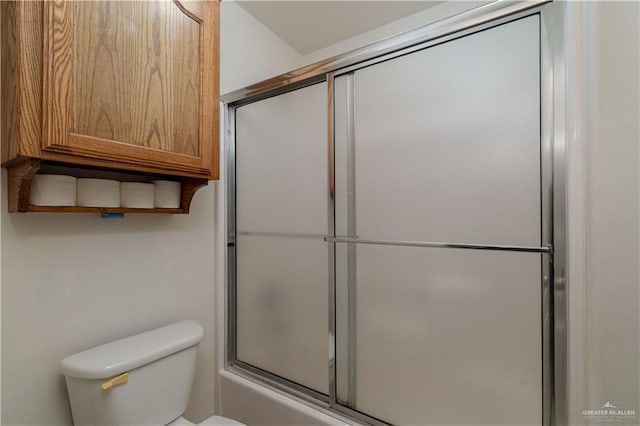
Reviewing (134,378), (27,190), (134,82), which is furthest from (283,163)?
(134,378)

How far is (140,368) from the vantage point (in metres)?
1.11

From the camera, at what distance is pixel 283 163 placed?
1515 mm

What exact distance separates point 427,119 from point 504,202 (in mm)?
381

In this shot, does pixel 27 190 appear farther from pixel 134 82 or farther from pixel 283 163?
pixel 283 163

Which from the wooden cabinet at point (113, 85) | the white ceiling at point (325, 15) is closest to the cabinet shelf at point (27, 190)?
the wooden cabinet at point (113, 85)

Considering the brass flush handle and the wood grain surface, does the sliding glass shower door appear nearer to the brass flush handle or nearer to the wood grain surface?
the wood grain surface

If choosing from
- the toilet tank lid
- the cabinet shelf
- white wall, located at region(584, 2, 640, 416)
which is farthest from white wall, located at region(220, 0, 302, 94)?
white wall, located at region(584, 2, 640, 416)

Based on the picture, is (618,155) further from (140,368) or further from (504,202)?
(140,368)

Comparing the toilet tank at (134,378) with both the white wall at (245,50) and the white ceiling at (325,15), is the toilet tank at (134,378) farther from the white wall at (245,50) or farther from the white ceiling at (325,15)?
the white ceiling at (325,15)

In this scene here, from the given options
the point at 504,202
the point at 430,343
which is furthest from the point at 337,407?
the point at 504,202

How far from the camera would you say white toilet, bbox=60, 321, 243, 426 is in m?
1.03

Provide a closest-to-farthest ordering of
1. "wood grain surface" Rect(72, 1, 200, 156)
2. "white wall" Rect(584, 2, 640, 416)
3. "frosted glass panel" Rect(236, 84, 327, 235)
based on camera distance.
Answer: "white wall" Rect(584, 2, 640, 416) → "wood grain surface" Rect(72, 1, 200, 156) → "frosted glass panel" Rect(236, 84, 327, 235)

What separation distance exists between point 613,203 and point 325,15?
65.8 inches

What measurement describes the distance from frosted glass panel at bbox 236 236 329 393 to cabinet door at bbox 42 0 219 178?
515mm
